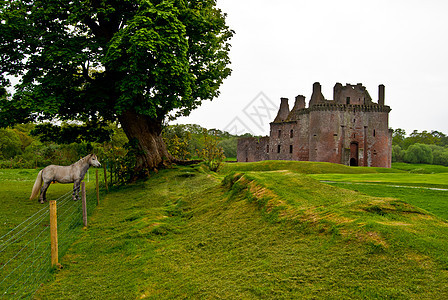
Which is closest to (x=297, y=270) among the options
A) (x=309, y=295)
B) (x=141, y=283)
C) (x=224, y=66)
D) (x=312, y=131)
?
(x=309, y=295)

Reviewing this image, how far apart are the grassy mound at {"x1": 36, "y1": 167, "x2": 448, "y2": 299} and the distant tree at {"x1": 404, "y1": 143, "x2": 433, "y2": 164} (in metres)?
90.5

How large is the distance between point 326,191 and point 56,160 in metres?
39.7

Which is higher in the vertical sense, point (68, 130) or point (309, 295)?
point (68, 130)

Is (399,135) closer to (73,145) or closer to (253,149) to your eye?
(253,149)

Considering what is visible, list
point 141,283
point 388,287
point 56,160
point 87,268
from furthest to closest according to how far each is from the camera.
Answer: point 56,160, point 87,268, point 141,283, point 388,287

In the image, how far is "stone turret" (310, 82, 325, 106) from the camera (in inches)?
2093

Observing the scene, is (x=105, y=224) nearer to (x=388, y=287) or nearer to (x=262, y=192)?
(x=262, y=192)

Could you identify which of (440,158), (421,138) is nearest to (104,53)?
Result: (440,158)

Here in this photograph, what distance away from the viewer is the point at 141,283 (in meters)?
5.36

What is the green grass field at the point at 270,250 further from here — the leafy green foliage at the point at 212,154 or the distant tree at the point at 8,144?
the distant tree at the point at 8,144

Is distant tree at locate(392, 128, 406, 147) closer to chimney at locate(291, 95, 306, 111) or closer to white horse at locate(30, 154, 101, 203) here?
chimney at locate(291, 95, 306, 111)

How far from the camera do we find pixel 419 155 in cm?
8638

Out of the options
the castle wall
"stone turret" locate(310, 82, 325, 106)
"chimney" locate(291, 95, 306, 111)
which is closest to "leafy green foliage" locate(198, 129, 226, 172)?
"stone turret" locate(310, 82, 325, 106)

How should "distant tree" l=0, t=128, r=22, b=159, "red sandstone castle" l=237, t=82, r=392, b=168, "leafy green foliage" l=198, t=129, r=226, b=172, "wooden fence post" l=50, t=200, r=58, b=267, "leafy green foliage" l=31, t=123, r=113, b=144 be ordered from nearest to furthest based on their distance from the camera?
"wooden fence post" l=50, t=200, r=58, b=267 < "leafy green foliage" l=31, t=123, r=113, b=144 < "leafy green foliage" l=198, t=129, r=226, b=172 < "distant tree" l=0, t=128, r=22, b=159 < "red sandstone castle" l=237, t=82, r=392, b=168
